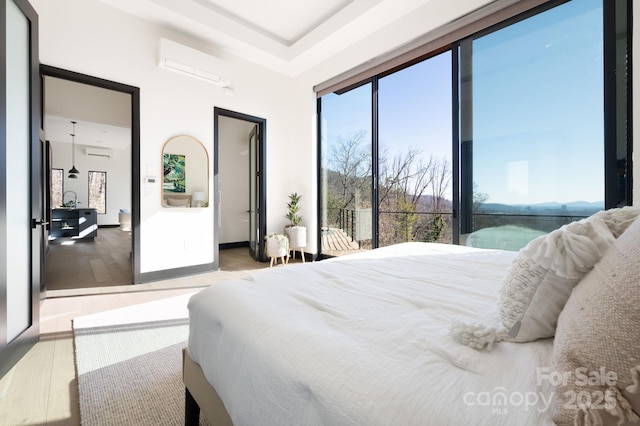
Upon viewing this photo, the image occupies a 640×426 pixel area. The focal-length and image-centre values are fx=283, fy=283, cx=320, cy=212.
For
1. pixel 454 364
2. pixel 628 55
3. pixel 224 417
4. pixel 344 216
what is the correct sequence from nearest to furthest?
pixel 454 364, pixel 224 417, pixel 628 55, pixel 344 216

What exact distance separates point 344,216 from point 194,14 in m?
3.25

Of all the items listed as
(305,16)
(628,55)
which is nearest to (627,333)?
(628,55)

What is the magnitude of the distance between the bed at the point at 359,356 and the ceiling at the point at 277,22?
332cm

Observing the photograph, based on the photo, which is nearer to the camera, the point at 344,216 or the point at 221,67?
the point at 221,67

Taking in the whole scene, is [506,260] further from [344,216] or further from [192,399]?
[344,216]

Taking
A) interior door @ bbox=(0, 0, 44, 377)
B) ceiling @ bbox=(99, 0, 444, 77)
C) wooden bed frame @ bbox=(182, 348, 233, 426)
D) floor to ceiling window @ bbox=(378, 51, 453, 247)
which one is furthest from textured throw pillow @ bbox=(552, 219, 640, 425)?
ceiling @ bbox=(99, 0, 444, 77)

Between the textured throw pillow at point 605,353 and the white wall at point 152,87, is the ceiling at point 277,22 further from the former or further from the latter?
the textured throw pillow at point 605,353

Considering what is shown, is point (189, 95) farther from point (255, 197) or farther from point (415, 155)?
point (415, 155)

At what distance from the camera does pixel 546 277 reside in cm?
67

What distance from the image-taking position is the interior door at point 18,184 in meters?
1.67

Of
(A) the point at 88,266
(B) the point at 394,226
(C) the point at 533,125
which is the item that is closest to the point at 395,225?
(B) the point at 394,226

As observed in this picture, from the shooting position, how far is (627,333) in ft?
1.40

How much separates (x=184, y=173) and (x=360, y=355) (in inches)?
148

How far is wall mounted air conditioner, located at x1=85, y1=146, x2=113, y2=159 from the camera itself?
962 cm
